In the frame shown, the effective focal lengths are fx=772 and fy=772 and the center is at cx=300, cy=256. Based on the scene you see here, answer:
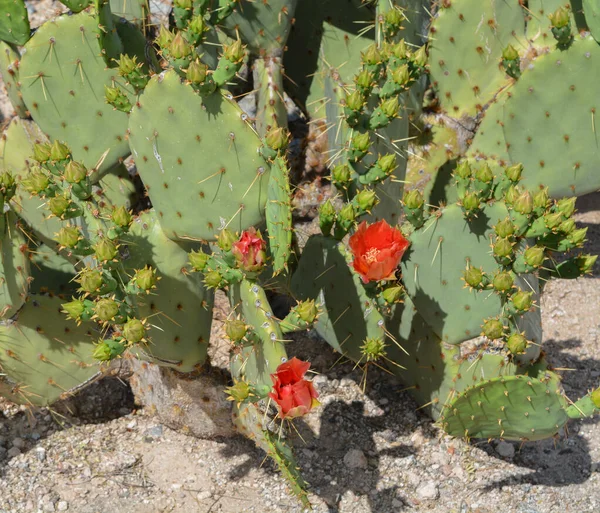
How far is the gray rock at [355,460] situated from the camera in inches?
107

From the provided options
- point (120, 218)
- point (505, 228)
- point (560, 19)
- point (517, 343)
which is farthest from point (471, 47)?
point (120, 218)

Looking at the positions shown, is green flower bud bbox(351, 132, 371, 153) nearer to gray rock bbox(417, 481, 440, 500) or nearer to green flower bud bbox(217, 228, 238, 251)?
green flower bud bbox(217, 228, 238, 251)

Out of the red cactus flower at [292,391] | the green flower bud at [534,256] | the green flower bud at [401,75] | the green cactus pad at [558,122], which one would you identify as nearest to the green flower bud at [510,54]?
the green cactus pad at [558,122]

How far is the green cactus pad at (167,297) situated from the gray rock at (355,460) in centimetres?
67

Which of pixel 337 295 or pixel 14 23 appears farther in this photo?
pixel 14 23

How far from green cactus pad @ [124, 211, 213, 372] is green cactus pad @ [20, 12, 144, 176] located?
1.41ft

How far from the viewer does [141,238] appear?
8.08ft

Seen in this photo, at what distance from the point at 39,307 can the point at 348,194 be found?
3.75 feet

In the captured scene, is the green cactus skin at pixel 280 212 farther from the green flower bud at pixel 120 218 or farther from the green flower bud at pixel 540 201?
the green flower bud at pixel 540 201

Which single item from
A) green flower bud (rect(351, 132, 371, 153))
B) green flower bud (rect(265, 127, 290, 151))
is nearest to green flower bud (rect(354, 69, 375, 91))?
green flower bud (rect(351, 132, 371, 153))

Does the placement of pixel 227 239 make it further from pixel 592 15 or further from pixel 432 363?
pixel 592 15

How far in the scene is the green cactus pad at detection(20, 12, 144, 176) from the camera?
265 centimetres

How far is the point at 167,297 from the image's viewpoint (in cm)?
249

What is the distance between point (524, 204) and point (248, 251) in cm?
81
